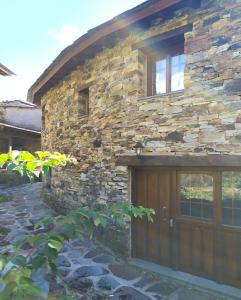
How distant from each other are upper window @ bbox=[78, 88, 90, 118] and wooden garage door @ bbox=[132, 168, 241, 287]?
278cm

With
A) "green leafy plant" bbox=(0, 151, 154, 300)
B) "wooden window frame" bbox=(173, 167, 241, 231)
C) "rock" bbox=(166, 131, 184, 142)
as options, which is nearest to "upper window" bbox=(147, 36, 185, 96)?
"rock" bbox=(166, 131, 184, 142)

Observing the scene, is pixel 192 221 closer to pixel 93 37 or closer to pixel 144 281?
pixel 144 281

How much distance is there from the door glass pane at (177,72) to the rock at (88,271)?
3726 mm

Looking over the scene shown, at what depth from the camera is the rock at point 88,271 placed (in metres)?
5.16

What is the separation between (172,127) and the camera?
5.30 metres

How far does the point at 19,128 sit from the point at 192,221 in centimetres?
1398

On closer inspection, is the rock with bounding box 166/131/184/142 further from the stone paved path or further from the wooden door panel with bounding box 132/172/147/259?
the stone paved path

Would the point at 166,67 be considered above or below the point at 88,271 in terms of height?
above

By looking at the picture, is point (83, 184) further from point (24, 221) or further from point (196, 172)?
point (196, 172)

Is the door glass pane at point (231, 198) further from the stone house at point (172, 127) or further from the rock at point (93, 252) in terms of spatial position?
the rock at point (93, 252)

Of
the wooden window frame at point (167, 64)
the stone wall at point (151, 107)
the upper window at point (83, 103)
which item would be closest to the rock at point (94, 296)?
the stone wall at point (151, 107)

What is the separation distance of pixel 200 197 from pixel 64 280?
111 inches

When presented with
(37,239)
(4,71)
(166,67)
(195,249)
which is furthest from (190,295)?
(4,71)

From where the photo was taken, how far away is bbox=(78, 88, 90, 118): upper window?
25.9ft
